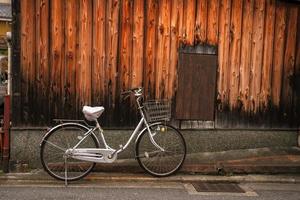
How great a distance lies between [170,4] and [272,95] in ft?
9.13

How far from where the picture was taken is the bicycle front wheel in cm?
759

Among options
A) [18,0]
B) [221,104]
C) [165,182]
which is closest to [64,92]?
[18,0]

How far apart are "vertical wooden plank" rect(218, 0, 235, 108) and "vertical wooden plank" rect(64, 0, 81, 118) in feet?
9.19

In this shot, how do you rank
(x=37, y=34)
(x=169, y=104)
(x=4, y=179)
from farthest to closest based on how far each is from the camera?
(x=169, y=104), (x=37, y=34), (x=4, y=179)

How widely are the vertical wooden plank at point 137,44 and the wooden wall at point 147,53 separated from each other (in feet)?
0.06

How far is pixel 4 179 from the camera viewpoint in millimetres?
7266

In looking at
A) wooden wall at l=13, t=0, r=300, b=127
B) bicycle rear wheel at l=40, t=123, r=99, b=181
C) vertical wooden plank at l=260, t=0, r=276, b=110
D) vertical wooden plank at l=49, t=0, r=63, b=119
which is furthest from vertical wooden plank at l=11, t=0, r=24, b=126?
vertical wooden plank at l=260, t=0, r=276, b=110

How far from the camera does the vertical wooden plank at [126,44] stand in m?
8.05

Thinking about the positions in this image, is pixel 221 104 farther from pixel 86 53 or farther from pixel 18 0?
pixel 18 0

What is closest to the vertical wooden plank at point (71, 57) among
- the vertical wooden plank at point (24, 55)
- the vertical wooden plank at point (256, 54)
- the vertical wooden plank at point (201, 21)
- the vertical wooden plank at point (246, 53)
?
the vertical wooden plank at point (24, 55)

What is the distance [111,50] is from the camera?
26.4 ft

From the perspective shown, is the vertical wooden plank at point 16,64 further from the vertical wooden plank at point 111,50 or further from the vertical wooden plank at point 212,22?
the vertical wooden plank at point 212,22

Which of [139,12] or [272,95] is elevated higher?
[139,12]

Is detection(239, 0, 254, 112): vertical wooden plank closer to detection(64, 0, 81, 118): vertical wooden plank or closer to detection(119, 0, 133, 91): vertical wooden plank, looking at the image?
detection(119, 0, 133, 91): vertical wooden plank
